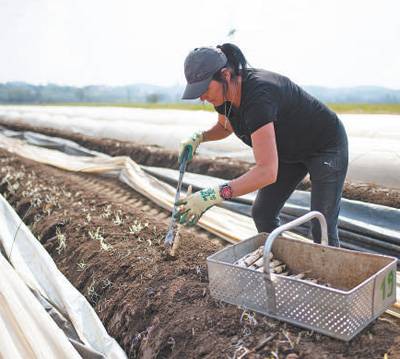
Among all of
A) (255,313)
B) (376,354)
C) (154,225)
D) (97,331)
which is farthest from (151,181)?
(376,354)

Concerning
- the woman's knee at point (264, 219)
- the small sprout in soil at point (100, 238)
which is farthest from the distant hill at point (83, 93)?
the woman's knee at point (264, 219)

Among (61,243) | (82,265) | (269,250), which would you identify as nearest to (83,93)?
(61,243)

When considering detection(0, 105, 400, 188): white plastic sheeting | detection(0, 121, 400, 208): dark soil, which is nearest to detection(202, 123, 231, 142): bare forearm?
detection(0, 121, 400, 208): dark soil

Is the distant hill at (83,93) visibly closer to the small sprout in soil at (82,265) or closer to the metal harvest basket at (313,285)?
→ the small sprout in soil at (82,265)

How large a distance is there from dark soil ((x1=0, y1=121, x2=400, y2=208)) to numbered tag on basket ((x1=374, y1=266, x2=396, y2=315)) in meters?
2.37

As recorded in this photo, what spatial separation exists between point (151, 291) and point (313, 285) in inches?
46.6

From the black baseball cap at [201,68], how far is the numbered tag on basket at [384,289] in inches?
46.0

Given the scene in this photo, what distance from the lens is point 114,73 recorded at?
22250 millimetres

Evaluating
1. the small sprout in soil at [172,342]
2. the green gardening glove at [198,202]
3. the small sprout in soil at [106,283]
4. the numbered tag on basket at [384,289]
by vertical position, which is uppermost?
the green gardening glove at [198,202]

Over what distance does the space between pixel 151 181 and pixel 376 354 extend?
13.8ft

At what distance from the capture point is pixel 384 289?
88.6 inches

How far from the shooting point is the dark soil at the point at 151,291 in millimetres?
2219

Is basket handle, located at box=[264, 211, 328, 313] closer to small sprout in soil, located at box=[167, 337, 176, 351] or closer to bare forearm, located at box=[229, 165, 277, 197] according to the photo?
bare forearm, located at box=[229, 165, 277, 197]

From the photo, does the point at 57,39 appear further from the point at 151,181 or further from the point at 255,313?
the point at 255,313
